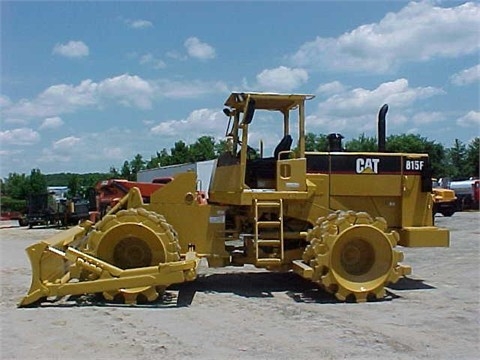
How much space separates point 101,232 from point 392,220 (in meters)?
4.76

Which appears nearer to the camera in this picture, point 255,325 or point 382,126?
point 255,325

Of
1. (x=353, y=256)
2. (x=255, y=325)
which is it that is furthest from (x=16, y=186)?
(x=255, y=325)

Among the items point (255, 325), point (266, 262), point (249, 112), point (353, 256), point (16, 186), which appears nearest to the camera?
point (255, 325)

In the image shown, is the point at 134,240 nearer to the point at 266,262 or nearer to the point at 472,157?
the point at 266,262

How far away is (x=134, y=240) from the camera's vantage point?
9.67 meters

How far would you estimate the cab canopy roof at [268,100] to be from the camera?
10578mm

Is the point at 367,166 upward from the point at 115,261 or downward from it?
upward

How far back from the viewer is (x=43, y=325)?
7.68 meters

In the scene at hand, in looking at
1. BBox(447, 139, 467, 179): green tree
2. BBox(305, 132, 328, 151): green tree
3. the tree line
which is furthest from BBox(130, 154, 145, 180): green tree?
BBox(305, 132, 328, 151): green tree

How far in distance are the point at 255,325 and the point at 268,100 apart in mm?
4311

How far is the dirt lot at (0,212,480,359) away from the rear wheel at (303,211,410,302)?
0.97 ft

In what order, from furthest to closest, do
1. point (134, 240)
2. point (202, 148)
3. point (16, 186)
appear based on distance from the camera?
point (202, 148) → point (16, 186) → point (134, 240)

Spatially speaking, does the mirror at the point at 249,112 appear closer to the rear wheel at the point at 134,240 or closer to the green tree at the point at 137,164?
the rear wheel at the point at 134,240

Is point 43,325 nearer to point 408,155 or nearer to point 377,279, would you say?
point 377,279
